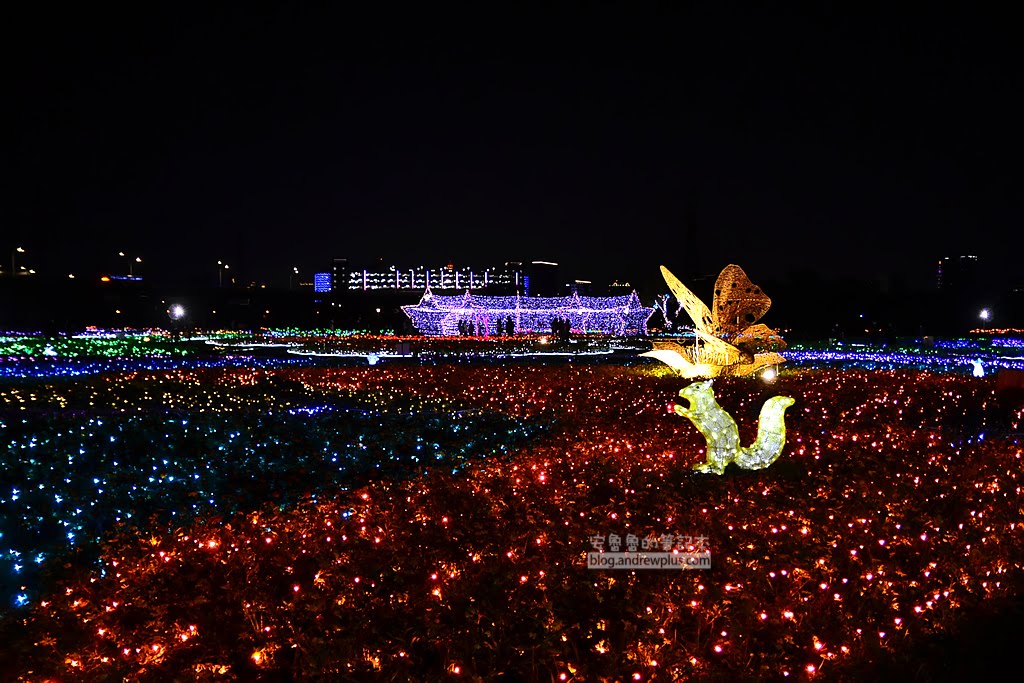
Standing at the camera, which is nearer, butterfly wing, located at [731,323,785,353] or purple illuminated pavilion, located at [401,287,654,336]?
butterfly wing, located at [731,323,785,353]

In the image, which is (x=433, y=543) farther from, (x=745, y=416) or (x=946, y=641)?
(x=745, y=416)

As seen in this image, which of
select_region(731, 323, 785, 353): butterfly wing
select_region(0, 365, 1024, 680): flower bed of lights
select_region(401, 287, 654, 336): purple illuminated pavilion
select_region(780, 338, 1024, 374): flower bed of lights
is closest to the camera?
select_region(0, 365, 1024, 680): flower bed of lights

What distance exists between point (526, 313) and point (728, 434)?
3582 centimetres

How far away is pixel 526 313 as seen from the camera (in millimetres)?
43156

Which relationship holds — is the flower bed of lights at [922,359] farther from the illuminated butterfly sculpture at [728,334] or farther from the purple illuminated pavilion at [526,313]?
the purple illuminated pavilion at [526,313]

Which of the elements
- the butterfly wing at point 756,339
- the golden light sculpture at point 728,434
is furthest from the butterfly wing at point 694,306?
the golden light sculpture at point 728,434

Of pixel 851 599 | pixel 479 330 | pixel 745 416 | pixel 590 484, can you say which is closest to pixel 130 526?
pixel 590 484

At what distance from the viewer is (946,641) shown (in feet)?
14.5

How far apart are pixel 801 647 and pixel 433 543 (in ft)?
8.60

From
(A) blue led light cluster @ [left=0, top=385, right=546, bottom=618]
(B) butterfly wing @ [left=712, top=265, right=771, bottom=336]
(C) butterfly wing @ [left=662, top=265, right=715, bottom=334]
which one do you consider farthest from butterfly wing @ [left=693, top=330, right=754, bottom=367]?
(A) blue led light cluster @ [left=0, top=385, right=546, bottom=618]

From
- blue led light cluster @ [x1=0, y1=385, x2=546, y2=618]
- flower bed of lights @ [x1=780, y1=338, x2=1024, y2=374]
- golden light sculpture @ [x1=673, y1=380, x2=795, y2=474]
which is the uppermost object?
golden light sculpture @ [x1=673, y1=380, x2=795, y2=474]

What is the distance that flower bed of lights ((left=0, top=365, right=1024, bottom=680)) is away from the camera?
4.05m

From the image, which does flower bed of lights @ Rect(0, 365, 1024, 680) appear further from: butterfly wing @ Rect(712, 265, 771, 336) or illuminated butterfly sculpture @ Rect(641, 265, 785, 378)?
butterfly wing @ Rect(712, 265, 771, 336)

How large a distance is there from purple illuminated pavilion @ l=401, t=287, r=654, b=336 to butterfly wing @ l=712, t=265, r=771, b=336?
22.1 m
